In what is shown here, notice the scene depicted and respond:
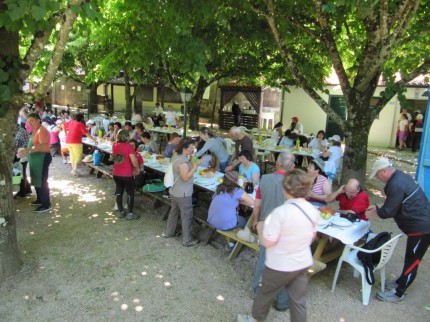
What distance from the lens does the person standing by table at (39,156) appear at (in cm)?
612

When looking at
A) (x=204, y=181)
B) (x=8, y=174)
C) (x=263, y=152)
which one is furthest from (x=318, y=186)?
(x=263, y=152)

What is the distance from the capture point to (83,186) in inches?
321

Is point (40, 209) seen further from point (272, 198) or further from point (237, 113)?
point (237, 113)

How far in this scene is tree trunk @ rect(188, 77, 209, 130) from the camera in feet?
47.7

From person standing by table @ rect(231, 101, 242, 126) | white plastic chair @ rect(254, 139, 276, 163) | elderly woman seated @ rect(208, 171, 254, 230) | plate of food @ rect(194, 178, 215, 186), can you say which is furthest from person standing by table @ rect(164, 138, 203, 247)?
person standing by table @ rect(231, 101, 242, 126)

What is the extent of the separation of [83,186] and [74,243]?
10.2ft

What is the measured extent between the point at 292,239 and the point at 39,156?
5126 mm

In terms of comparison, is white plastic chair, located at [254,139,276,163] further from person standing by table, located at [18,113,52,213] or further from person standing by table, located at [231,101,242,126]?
person standing by table, located at [231,101,242,126]

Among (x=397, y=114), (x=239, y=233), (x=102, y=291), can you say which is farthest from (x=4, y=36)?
(x=397, y=114)

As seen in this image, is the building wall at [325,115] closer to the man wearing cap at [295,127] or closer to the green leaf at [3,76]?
the man wearing cap at [295,127]

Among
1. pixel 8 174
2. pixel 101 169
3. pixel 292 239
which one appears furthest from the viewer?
pixel 101 169

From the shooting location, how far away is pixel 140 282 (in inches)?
167

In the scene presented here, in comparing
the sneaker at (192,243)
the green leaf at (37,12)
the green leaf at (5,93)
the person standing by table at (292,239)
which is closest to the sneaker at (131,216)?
the sneaker at (192,243)

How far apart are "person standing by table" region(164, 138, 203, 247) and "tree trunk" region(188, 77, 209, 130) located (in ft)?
31.7
